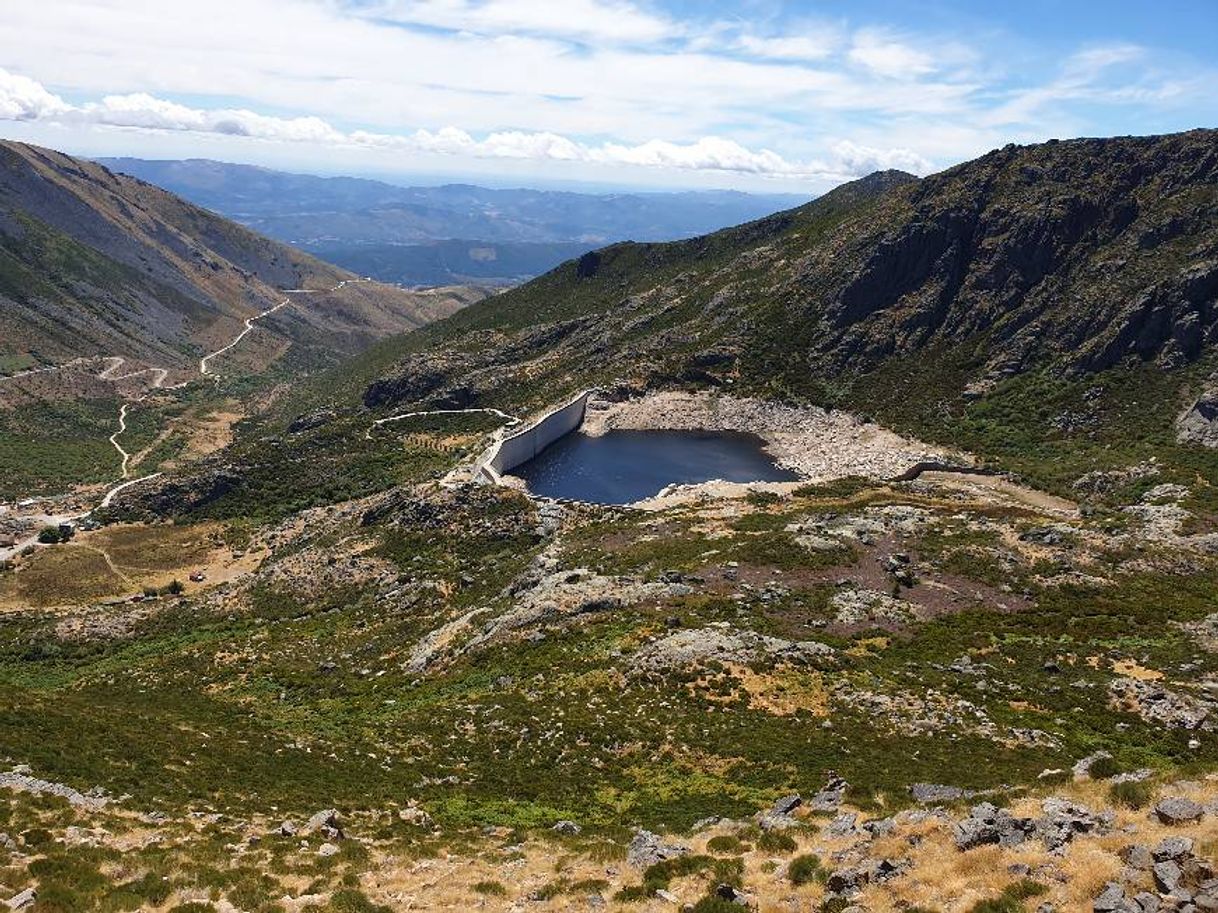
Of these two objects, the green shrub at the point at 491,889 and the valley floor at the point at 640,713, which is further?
the green shrub at the point at 491,889

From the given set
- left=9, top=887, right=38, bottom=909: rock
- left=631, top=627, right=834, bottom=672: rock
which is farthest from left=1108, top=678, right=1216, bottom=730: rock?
left=9, top=887, right=38, bottom=909: rock

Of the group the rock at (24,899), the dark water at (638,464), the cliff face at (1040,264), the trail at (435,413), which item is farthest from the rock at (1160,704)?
the trail at (435,413)

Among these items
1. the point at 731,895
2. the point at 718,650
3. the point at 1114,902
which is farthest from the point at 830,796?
the point at 718,650

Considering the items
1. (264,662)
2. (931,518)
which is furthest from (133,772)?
(931,518)

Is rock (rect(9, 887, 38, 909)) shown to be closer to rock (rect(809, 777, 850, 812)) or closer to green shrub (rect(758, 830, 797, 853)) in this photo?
green shrub (rect(758, 830, 797, 853))

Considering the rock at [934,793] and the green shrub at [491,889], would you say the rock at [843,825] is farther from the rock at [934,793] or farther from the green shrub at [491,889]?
the green shrub at [491,889]

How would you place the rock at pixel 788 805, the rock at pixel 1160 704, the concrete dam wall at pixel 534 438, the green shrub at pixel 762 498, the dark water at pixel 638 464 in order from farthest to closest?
the concrete dam wall at pixel 534 438
the dark water at pixel 638 464
the green shrub at pixel 762 498
the rock at pixel 1160 704
the rock at pixel 788 805

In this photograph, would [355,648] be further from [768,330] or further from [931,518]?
[768,330]
